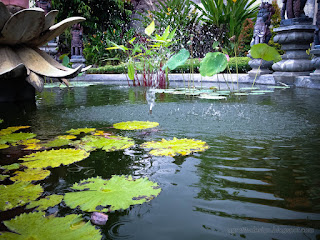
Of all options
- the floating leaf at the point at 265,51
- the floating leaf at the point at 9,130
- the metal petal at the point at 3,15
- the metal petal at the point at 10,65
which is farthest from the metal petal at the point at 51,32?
the floating leaf at the point at 265,51

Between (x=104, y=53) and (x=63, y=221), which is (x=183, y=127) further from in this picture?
(x=104, y=53)

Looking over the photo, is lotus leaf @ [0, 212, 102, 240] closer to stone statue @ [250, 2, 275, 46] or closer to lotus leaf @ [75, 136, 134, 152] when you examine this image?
lotus leaf @ [75, 136, 134, 152]

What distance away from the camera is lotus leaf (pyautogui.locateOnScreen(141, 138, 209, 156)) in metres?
1.08

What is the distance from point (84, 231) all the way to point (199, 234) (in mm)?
228

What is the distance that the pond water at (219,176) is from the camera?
61 cm

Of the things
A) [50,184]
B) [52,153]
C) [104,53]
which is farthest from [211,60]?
[104,53]

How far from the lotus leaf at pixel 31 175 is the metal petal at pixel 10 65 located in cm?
114

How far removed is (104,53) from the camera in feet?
28.4

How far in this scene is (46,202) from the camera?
708mm

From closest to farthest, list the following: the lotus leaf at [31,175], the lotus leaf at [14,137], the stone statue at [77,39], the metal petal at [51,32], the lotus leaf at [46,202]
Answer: the lotus leaf at [46,202] < the lotus leaf at [31,175] < the lotus leaf at [14,137] < the metal petal at [51,32] < the stone statue at [77,39]

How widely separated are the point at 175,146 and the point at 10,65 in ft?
4.60

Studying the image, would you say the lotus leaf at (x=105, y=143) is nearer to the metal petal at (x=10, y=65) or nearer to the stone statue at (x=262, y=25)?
the metal petal at (x=10, y=65)

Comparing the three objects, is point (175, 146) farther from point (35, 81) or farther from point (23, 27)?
point (23, 27)

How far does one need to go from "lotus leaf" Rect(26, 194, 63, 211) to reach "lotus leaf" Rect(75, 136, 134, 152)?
0.42 m
